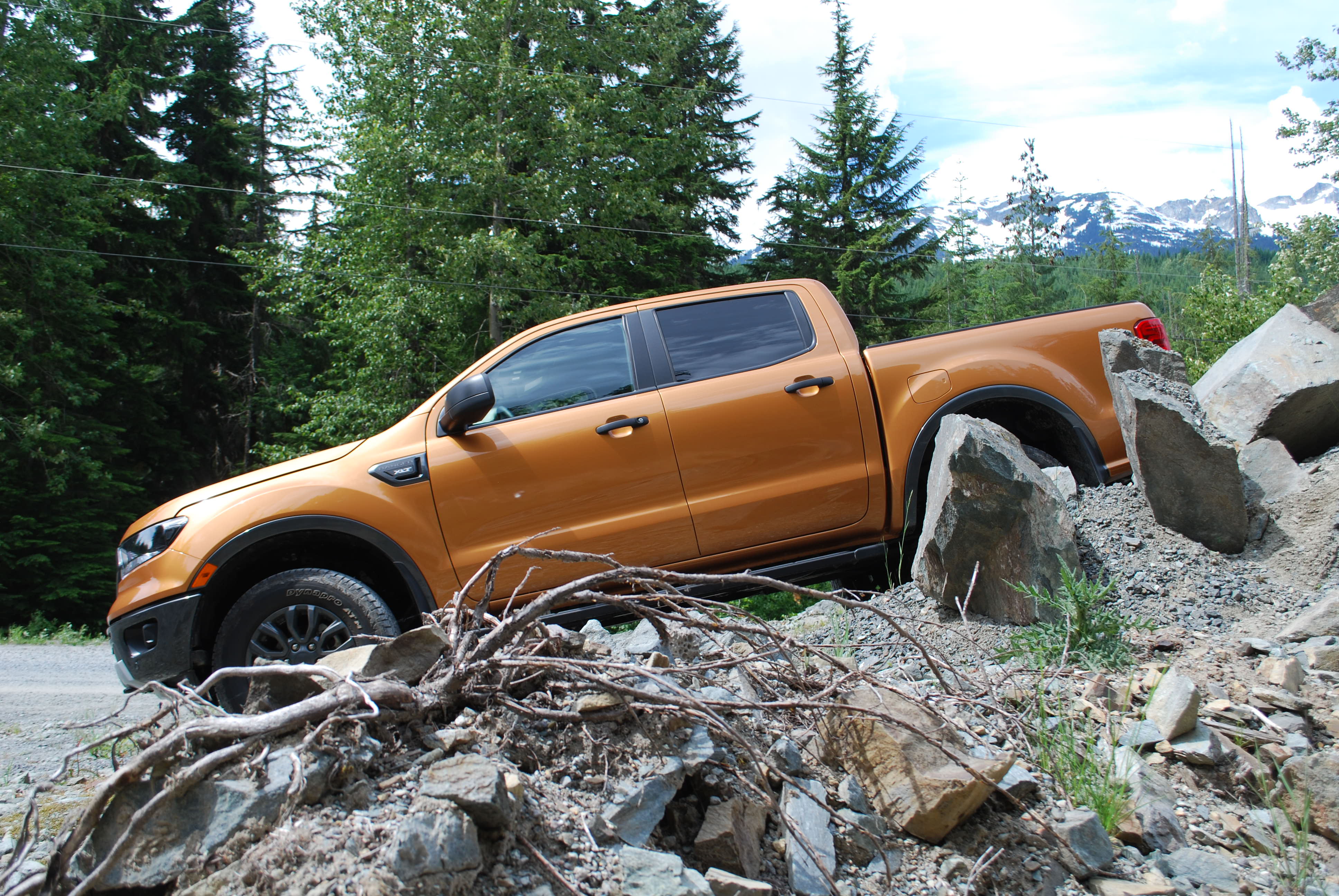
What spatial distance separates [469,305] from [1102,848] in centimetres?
1847

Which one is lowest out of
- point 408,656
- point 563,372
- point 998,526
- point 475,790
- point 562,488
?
point 998,526

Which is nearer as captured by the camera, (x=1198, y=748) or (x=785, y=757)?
(x=785, y=757)

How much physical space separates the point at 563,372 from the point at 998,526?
7.78ft

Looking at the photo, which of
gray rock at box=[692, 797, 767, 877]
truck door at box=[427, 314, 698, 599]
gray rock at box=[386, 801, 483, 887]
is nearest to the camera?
gray rock at box=[386, 801, 483, 887]

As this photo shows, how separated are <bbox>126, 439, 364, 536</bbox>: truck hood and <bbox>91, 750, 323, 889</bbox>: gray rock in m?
2.51

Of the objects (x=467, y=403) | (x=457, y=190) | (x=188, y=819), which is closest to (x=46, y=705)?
(x=467, y=403)

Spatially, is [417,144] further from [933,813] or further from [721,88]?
[933,813]

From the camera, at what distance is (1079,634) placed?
3244mm

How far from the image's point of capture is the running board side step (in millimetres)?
3895

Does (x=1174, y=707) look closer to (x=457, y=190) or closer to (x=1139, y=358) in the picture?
(x=1139, y=358)

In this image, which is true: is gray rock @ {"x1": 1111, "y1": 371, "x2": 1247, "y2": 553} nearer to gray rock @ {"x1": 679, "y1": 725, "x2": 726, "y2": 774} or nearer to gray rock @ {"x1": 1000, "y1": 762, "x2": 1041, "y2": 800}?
gray rock @ {"x1": 1000, "y1": 762, "x2": 1041, "y2": 800}

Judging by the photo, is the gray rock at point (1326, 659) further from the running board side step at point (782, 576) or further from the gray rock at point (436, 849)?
the gray rock at point (436, 849)

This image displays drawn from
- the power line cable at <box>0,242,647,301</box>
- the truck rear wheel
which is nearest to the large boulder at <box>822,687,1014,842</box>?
the truck rear wheel

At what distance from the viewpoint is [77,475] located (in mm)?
18062
